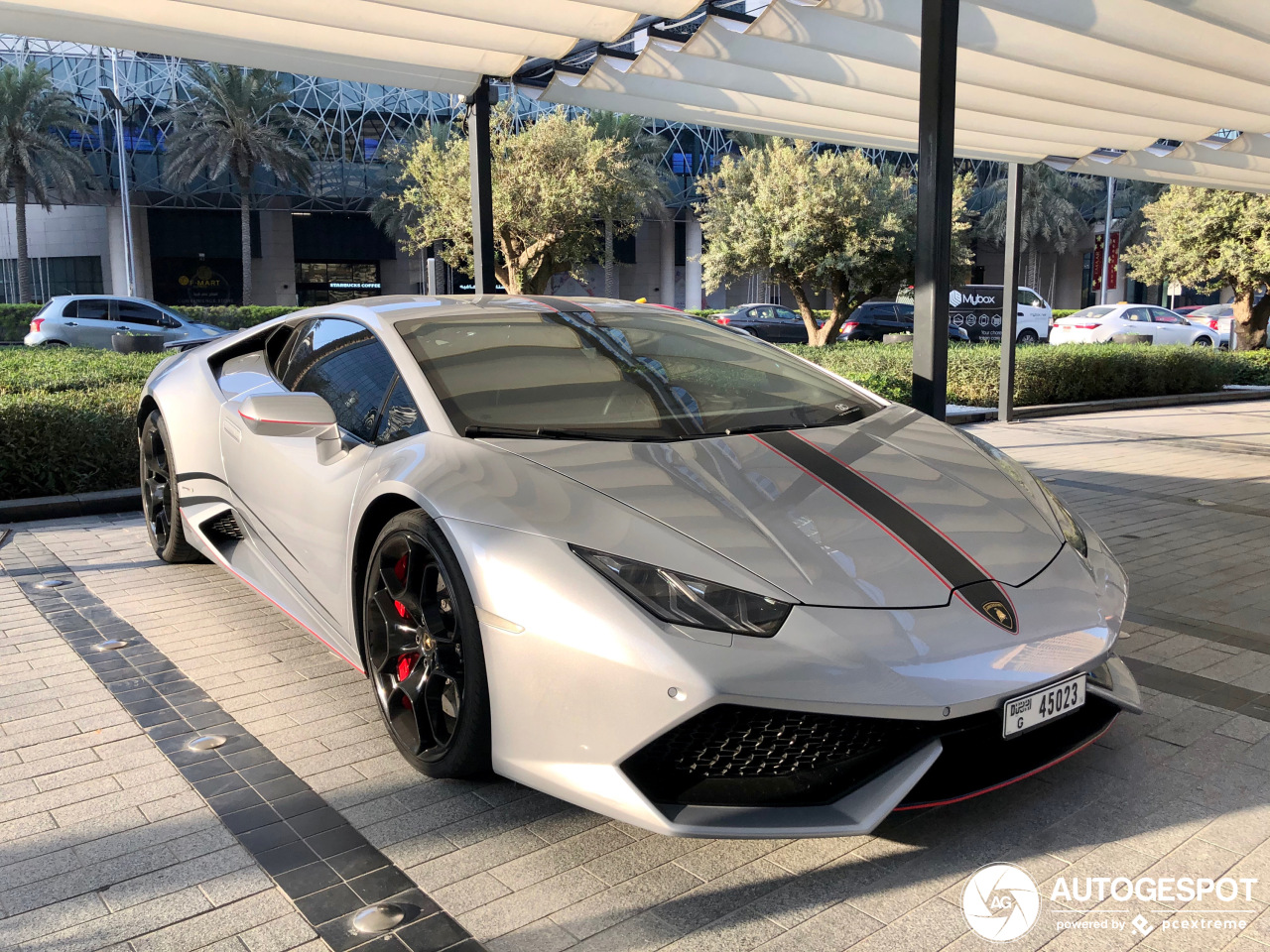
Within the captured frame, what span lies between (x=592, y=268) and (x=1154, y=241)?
1304 inches

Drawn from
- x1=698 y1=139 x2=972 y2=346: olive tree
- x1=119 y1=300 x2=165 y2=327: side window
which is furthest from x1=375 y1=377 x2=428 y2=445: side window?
x1=119 y1=300 x2=165 y2=327: side window

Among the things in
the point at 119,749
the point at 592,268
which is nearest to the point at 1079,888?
the point at 119,749

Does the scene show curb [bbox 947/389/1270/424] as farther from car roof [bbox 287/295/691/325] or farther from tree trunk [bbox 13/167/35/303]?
tree trunk [bbox 13/167/35/303]

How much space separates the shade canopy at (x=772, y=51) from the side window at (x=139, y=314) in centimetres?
1493

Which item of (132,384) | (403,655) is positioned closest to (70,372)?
(132,384)

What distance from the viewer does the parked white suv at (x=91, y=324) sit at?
771 inches

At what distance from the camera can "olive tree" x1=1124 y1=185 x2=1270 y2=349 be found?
1720 cm

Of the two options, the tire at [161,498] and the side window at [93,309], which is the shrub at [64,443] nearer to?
the tire at [161,498]

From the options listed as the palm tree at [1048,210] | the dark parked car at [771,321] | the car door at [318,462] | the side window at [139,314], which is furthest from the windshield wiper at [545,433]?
the palm tree at [1048,210]

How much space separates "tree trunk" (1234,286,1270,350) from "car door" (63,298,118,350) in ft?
69.5

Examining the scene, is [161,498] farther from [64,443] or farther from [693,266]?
[693,266]

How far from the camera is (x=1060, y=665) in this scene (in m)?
2.37

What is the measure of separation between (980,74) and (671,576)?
711 centimetres

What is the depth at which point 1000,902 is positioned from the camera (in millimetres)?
2217
